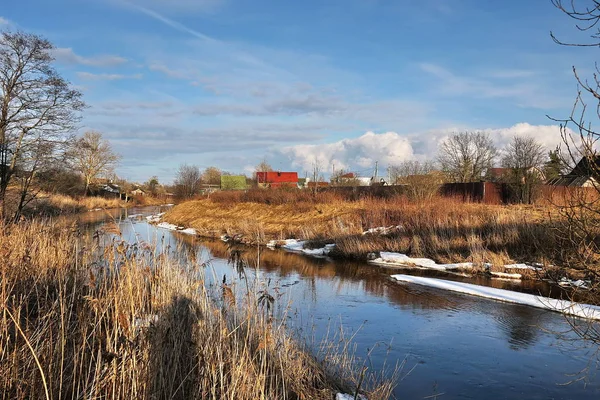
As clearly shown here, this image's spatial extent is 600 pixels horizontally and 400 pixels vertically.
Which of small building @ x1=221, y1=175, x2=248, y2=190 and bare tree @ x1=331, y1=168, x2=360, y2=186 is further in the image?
small building @ x1=221, y1=175, x2=248, y2=190

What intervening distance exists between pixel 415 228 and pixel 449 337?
9.20 metres

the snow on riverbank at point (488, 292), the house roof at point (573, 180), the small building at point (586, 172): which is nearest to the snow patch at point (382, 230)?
the snow on riverbank at point (488, 292)

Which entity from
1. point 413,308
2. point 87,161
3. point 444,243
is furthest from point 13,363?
point 87,161

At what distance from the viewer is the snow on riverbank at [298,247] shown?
57.4 ft

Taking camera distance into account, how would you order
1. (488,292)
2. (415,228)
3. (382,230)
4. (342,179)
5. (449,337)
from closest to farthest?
(449,337) < (488,292) < (415,228) < (382,230) < (342,179)

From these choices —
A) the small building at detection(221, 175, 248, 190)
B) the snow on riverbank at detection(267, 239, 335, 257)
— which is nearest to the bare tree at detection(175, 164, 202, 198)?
the small building at detection(221, 175, 248, 190)

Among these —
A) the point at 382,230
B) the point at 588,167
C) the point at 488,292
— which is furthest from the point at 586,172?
the point at 382,230

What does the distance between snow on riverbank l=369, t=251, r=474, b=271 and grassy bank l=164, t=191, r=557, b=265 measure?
442mm

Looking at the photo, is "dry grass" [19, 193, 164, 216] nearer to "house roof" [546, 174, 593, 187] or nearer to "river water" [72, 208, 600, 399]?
"river water" [72, 208, 600, 399]

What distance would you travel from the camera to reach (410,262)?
14.8 metres

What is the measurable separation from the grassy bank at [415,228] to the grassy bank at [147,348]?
493 centimetres

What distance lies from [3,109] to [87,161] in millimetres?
36914

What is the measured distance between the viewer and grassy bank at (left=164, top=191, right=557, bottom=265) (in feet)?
46.4

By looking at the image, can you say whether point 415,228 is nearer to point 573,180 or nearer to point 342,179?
point 573,180
